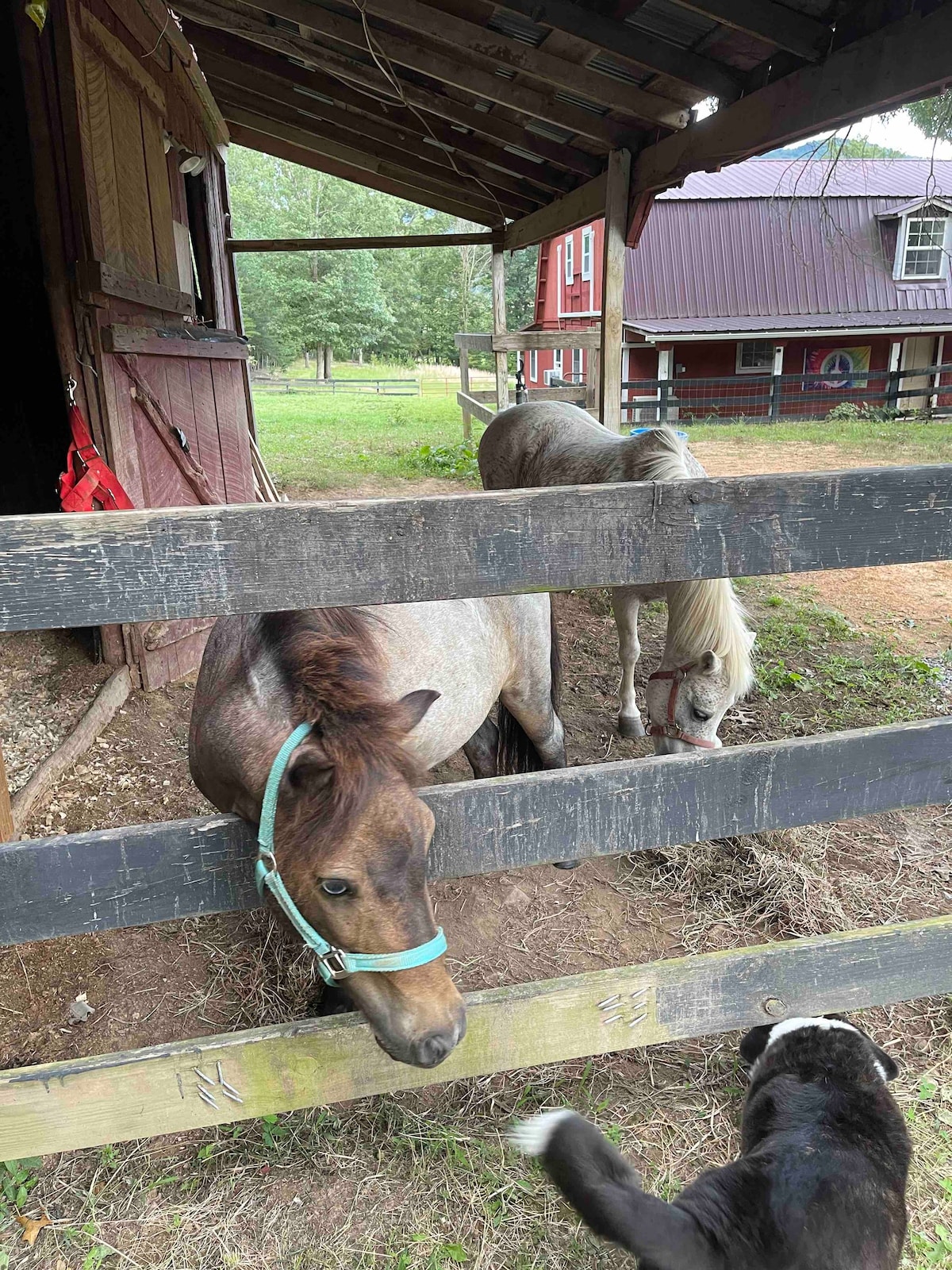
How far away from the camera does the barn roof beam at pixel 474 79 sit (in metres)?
4.29

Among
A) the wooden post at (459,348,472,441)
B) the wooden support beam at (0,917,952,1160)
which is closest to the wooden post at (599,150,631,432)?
the wooden support beam at (0,917,952,1160)

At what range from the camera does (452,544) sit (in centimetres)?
141

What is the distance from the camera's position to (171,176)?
5.67 meters

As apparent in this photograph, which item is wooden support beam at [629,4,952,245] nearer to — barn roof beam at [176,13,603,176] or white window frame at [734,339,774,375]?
barn roof beam at [176,13,603,176]

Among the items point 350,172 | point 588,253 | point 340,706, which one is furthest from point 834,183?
point 340,706

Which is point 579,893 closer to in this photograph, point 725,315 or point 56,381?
point 56,381

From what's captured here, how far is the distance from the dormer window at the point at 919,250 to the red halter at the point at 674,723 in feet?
73.1

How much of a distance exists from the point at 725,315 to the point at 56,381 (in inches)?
757

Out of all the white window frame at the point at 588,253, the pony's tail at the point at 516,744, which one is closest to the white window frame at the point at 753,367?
the white window frame at the point at 588,253

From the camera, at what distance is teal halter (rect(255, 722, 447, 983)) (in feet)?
4.83

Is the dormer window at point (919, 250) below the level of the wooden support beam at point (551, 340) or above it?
above

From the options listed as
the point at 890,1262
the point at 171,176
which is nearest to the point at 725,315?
the point at 171,176

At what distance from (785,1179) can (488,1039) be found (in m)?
0.66

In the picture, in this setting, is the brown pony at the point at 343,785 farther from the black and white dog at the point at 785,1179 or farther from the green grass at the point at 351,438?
the green grass at the point at 351,438
